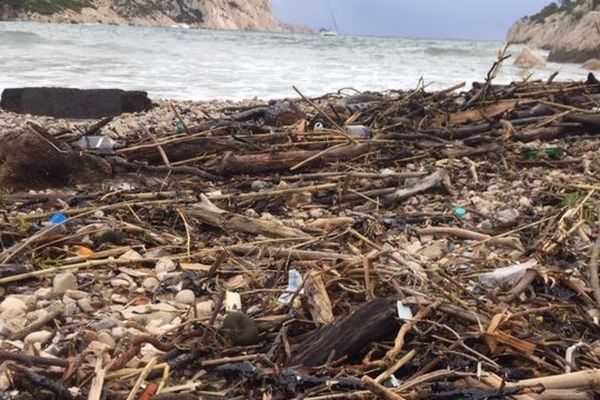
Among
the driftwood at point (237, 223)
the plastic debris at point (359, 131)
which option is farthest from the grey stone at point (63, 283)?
the plastic debris at point (359, 131)

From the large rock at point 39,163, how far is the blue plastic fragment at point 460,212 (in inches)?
97.9

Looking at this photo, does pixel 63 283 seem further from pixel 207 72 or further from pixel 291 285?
pixel 207 72

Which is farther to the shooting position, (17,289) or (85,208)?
(85,208)

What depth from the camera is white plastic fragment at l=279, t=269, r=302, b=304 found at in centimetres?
237

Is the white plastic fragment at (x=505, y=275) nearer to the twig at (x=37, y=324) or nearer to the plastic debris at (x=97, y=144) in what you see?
the twig at (x=37, y=324)

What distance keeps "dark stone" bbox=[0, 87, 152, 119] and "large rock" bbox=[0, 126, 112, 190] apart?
12.2ft

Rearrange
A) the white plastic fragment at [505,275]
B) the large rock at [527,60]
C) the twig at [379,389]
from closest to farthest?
the twig at [379,389] → the white plastic fragment at [505,275] → the large rock at [527,60]

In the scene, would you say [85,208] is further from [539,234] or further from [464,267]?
[539,234]

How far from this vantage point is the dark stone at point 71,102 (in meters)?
8.08

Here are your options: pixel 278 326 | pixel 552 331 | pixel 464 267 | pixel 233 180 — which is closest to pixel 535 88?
pixel 233 180

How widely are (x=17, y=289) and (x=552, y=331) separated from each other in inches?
82.2

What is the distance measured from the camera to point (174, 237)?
10.6 feet

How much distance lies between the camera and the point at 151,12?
8831 centimetres

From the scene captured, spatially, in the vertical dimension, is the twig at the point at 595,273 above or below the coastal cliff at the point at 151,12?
above
